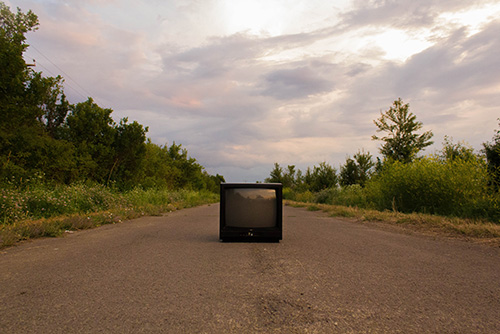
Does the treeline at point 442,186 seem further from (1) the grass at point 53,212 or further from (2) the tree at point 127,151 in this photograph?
(2) the tree at point 127,151

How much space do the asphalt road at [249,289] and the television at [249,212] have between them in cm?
56

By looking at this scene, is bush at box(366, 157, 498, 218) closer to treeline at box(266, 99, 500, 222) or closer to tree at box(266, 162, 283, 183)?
treeline at box(266, 99, 500, 222)

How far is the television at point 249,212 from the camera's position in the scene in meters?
6.78

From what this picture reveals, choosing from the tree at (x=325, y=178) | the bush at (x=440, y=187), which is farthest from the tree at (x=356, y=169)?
the bush at (x=440, y=187)

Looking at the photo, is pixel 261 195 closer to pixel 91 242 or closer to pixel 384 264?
pixel 384 264

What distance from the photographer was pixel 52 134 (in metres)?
25.1

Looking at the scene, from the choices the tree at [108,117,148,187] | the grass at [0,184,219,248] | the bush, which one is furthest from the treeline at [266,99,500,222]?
the tree at [108,117,148,187]

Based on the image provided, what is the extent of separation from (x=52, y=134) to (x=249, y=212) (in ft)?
77.8

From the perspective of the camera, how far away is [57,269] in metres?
4.49

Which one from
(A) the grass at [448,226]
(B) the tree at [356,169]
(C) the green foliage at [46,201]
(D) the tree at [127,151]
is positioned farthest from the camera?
(B) the tree at [356,169]

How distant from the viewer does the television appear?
6.78 m

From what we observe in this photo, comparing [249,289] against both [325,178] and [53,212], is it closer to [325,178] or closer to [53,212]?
[53,212]

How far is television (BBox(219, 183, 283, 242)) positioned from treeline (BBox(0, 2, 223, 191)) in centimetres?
910

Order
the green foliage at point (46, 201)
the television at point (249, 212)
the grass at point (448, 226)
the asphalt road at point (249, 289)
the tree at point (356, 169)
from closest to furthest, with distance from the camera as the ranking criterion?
the asphalt road at point (249, 289) < the television at point (249, 212) < the grass at point (448, 226) < the green foliage at point (46, 201) < the tree at point (356, 169)
